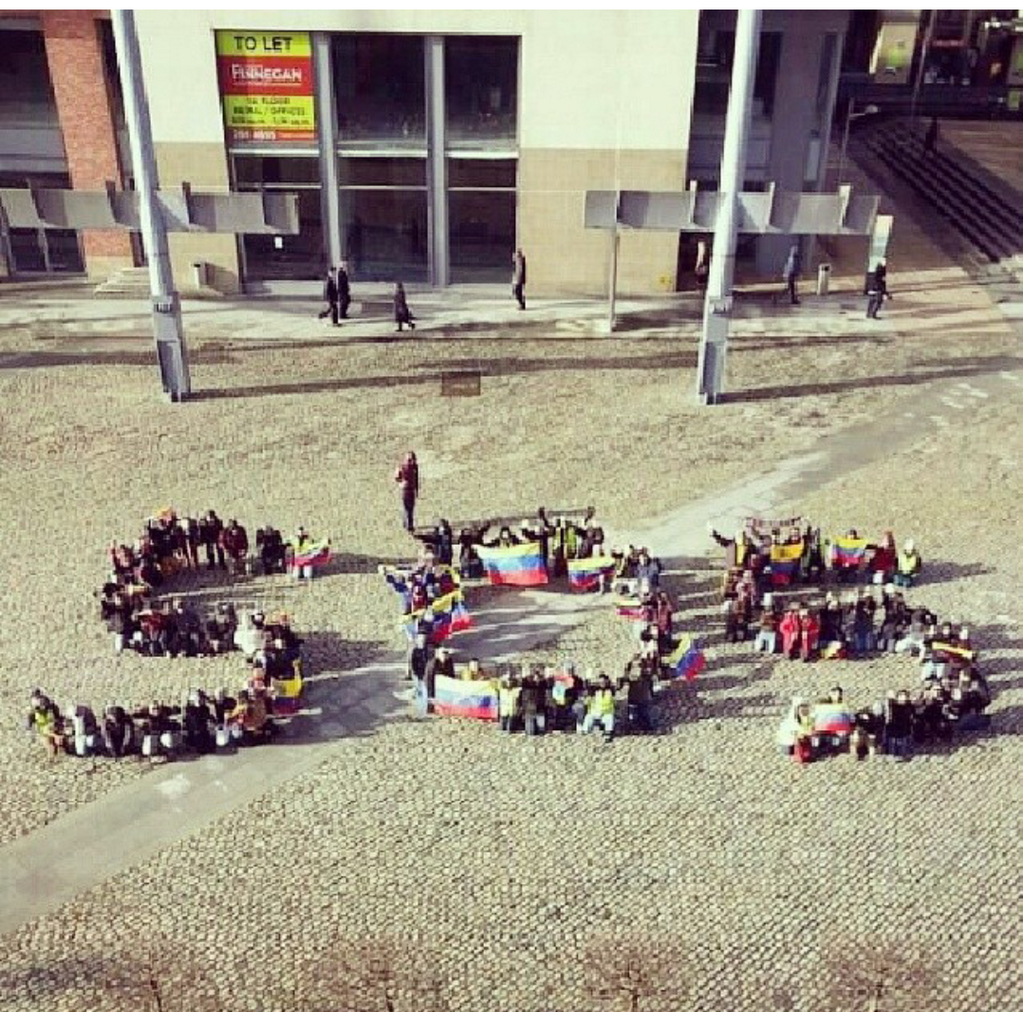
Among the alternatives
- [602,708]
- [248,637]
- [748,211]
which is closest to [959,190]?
[748,211]

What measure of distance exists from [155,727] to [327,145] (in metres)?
21.0

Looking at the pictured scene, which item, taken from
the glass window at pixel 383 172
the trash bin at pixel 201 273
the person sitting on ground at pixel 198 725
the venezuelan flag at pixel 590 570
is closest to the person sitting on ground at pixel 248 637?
the person sitting on ground at pixel 198 725

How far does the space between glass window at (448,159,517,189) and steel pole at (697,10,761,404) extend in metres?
8.38

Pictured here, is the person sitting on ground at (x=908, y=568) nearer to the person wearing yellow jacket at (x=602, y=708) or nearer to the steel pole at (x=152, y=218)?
the person wearing yellow jacket at (x=602, y=708)

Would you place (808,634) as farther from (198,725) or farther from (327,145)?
(327,145)

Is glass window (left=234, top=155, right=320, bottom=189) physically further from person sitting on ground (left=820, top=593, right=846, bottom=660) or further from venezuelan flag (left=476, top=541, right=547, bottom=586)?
person sitting on ground (left=820, top=593, right=846, bottom=660)

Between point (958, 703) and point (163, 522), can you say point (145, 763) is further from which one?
point (958, 703)

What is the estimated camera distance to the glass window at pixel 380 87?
30.3m

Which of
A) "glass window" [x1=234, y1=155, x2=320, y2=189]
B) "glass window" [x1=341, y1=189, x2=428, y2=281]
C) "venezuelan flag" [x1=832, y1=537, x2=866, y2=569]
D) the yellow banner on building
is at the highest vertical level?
the yellow banner on building

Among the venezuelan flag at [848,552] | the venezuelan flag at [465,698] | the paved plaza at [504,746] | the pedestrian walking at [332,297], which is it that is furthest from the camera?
the pedestrian walking at [332,297]

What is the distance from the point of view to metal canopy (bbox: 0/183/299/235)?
24.2 metres

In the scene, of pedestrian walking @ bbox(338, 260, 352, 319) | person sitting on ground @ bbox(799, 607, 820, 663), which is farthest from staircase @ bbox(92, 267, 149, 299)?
person sitting on ground @ bbox(799, 607, 820, 663)

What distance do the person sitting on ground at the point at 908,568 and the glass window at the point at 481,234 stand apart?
17.5 meters

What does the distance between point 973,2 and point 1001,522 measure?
9808 mm
